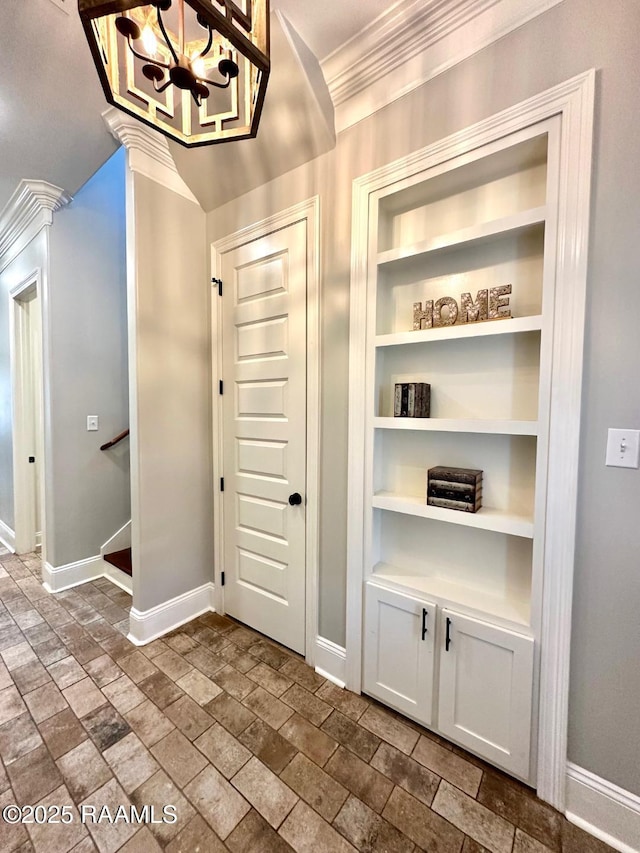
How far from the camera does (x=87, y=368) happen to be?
2762 mm

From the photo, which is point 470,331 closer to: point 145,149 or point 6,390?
point 145,149

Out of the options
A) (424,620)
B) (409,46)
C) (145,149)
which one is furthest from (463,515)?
(145,149)

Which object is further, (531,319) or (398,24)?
(398,24)

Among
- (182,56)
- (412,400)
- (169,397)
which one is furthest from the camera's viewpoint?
(169,397)

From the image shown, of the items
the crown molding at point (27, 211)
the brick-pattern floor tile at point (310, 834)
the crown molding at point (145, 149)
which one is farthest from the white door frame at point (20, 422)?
the brick-pattern floor tile at point (310, 834)

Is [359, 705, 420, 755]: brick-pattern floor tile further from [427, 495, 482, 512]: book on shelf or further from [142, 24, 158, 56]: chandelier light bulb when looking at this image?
[142, 24, 158, 56]: chandelier light bulb

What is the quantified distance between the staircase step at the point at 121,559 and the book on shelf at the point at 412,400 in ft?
7.78

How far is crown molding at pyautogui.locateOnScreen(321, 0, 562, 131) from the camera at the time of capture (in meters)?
1.24

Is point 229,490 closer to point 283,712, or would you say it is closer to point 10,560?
point 283,712

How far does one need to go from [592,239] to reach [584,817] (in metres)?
1.91

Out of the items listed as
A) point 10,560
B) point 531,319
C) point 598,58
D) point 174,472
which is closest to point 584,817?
point 531,319

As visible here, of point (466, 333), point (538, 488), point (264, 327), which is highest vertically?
point (264, 327)

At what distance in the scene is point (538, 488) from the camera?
4.01 ft

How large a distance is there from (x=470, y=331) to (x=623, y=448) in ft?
2.04
